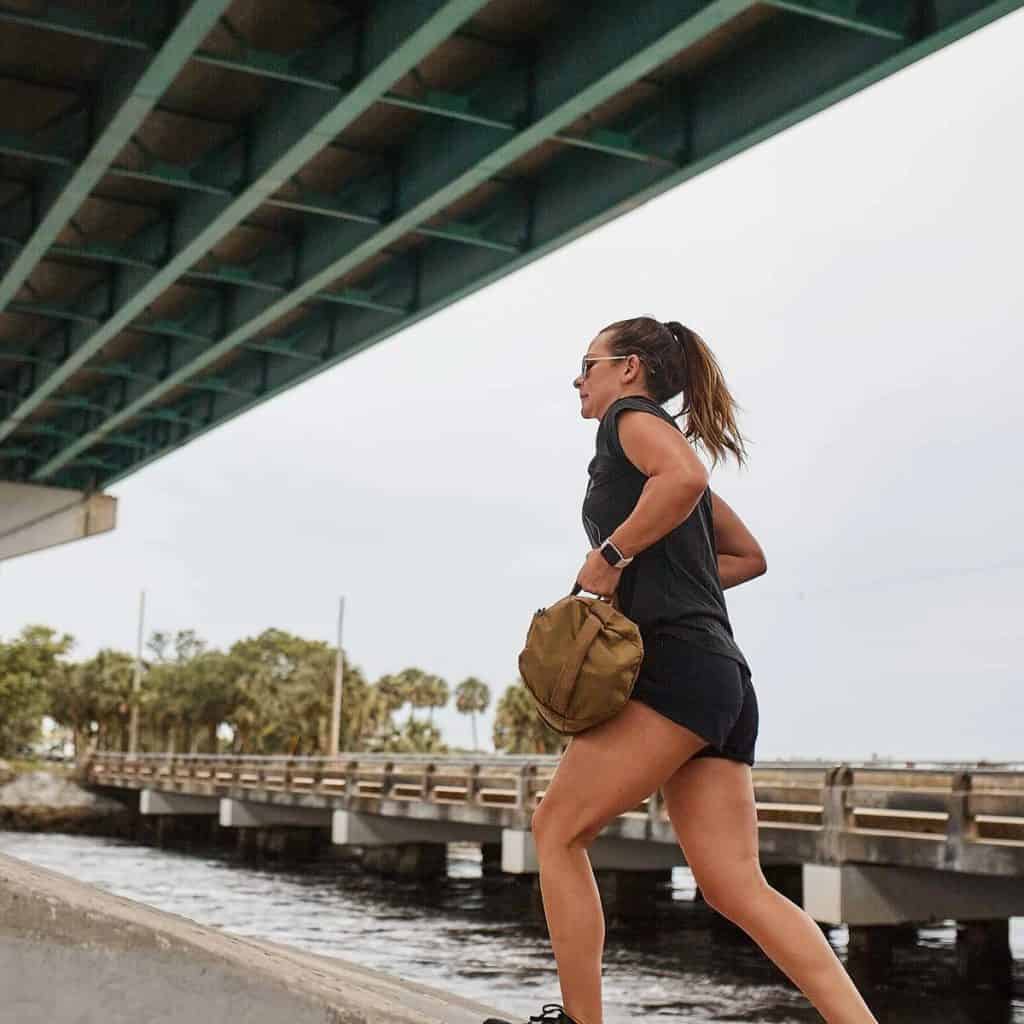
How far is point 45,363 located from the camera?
2083cm

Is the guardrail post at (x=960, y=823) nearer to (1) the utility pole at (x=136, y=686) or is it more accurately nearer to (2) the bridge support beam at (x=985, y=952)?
(2) the bridge support beam at (x=985, y=952)

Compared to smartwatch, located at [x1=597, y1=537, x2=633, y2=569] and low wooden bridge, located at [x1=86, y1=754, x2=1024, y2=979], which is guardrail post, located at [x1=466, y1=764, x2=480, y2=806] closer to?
low wooden bridge, located at [x1=86, y1=754, x2=1024, y2=979]

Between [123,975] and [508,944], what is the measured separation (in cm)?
1879

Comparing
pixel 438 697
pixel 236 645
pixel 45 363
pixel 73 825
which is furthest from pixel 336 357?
pixel 438 697

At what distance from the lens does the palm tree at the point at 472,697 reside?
14012 centimetres

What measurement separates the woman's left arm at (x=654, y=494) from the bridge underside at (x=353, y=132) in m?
6.37

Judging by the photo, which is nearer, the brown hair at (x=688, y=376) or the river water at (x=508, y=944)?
the brown hair at (x=688, y=376)

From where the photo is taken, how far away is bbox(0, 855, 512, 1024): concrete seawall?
296 cm

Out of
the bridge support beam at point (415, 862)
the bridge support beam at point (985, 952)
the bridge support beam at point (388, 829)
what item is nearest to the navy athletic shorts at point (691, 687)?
the bridge support beam at point (985, 952)

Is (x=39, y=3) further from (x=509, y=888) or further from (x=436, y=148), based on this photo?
(x=509, y=888)

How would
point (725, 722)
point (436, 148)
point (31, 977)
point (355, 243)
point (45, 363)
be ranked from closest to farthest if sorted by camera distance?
1. point (31, 977)
2. point (725, 722)
3. point (436, 148)
4. point (355, 243)
5. point (45, 363)

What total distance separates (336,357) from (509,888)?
50.0ft

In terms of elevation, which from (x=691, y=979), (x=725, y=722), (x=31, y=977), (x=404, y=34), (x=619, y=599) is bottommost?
(x=691, y=979)

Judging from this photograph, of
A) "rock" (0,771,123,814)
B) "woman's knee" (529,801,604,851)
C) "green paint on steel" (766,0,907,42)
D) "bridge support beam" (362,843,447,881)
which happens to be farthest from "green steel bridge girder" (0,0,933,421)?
"rock" (0,771,123,814)
